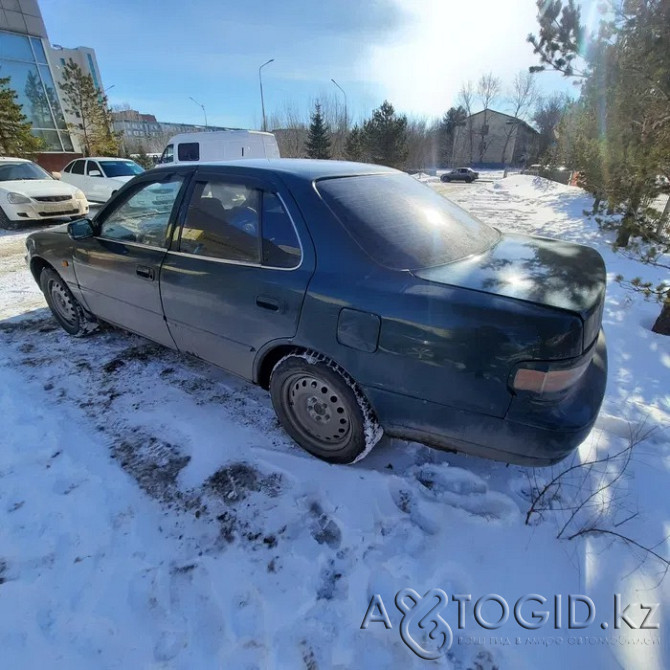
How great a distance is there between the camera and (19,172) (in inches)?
382

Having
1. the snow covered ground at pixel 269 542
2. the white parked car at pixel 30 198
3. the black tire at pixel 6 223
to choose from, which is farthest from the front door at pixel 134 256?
the black tire at pixel 6 223

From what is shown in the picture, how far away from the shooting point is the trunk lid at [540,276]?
5.68 ft

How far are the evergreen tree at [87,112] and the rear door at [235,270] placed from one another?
2606 cm

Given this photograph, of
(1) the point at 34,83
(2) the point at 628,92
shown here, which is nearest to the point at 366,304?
(2) the point at 628,92

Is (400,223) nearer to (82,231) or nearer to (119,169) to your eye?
(82,231)

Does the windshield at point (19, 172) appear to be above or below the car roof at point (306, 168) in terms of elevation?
below

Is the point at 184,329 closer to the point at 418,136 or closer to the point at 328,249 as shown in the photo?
the point at 328,249

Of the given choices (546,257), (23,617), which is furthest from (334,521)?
(546,257)

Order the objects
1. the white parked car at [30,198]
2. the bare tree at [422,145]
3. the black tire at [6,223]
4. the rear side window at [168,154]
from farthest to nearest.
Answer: the bare tree at [422,145] → the rear side window at [168,154] → the black tire at [6,223] → the white parked car at [30,198]

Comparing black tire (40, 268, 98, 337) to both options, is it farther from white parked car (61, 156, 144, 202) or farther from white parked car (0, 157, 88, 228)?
white parked car (61, 156, 144, 202)

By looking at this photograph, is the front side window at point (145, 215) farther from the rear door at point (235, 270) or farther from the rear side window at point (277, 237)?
the rear side window at point (277, 237)

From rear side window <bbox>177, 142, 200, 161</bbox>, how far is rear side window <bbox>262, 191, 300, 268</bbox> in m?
13.5

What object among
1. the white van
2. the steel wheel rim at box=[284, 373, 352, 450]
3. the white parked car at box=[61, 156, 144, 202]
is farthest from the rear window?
the white van

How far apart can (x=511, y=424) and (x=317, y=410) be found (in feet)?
3.51
